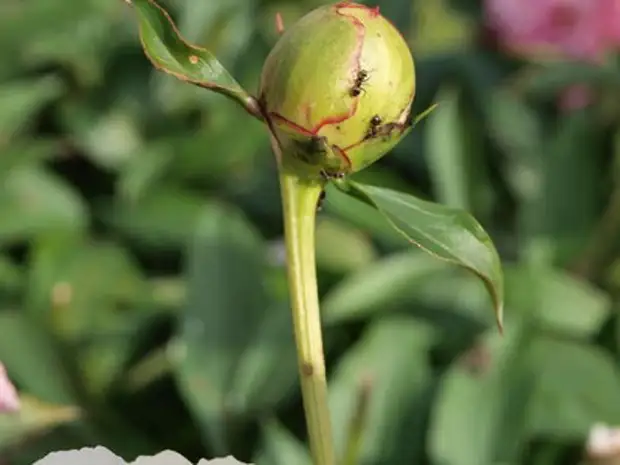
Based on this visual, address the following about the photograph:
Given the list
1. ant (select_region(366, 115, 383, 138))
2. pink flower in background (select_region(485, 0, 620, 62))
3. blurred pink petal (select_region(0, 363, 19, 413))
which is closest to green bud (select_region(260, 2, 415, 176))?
ant (select_region(366, 115, 383, 138))

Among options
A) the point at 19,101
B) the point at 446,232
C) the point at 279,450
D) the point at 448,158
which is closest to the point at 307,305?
the point at 446,232

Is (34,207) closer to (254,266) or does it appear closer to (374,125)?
(254,266)

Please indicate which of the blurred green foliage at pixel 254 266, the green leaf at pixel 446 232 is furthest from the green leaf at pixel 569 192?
the green leaf at pixel 446 232

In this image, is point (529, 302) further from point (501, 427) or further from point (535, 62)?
point (535, 62)

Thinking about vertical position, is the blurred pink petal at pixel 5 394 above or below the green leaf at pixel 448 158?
above

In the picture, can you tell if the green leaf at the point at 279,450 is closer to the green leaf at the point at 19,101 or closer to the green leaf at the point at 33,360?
the green leaf at the point at 33,360

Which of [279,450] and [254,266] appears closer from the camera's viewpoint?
[279,450]

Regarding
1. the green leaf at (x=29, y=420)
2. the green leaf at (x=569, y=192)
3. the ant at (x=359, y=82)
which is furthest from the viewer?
the green leaf at (x=569, y=192)
